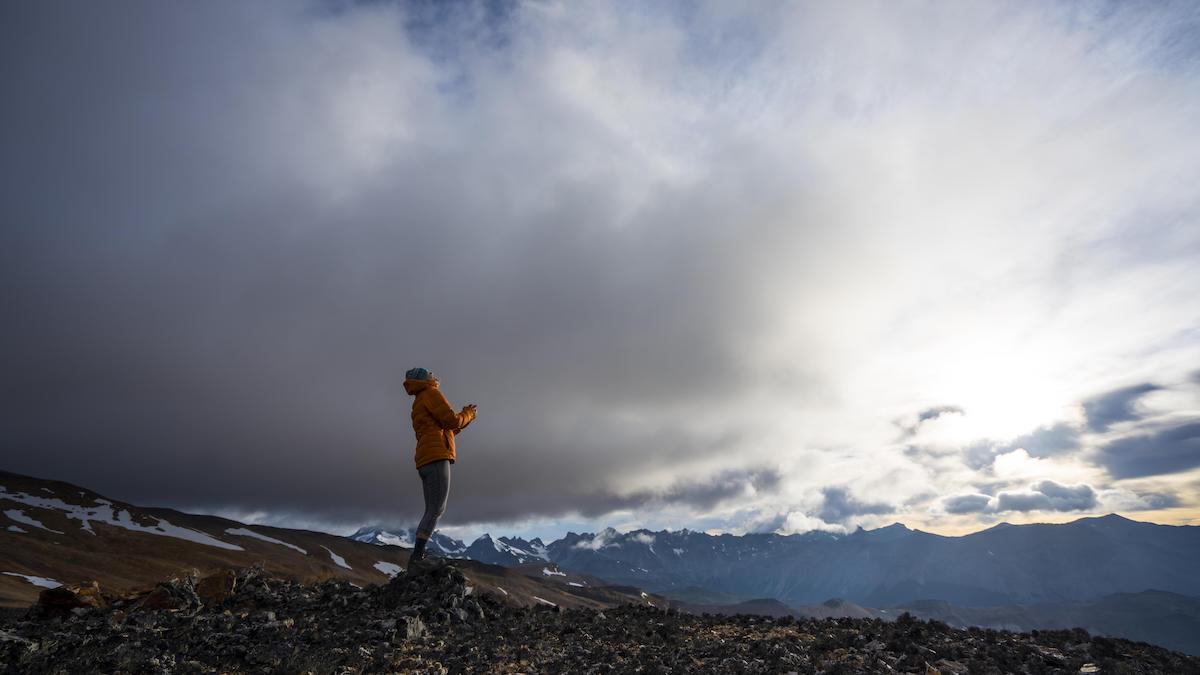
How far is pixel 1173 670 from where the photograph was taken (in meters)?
14.2

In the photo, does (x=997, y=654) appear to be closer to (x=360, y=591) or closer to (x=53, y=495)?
(x=360, y=591)

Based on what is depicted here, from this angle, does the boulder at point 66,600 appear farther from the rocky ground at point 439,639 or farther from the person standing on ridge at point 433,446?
the person standing on ridge at point 433,446

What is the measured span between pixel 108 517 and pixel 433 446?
176m

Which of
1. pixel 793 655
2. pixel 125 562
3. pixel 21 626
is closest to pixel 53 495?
pixel 125 562

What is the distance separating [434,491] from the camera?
665 inches

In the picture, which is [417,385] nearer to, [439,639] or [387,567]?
[439,639]

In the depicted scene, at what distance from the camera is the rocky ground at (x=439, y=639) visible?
1087 cm

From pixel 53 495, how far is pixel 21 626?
189801 millimetres

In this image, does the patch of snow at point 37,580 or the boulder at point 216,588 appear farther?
the patch of snow at point 37,580

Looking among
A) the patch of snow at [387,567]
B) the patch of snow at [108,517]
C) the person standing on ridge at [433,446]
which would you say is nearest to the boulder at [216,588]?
the person standing on ridge at [433,446]

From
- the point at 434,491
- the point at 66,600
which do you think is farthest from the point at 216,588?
the point at 434,491

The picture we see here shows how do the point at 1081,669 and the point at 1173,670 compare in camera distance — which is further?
the point at 1173,670

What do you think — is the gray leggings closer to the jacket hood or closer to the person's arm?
the person's arm

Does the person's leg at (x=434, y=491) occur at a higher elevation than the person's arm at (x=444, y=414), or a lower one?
lower
